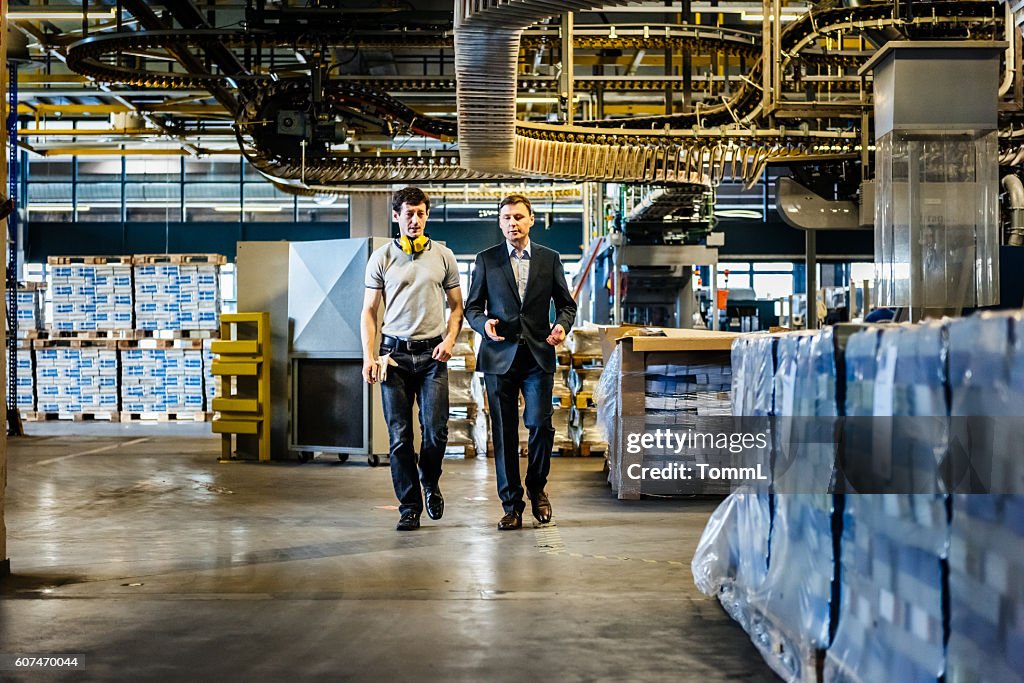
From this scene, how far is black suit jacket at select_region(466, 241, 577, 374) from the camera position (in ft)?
18.4

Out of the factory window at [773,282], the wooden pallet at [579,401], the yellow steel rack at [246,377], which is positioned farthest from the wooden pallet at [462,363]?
the factory window at [773,282]

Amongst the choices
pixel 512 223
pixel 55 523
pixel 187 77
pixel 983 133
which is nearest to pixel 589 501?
pixel 512 223

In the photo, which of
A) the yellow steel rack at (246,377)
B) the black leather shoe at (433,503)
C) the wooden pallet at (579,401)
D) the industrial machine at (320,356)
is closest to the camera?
the black leather shoe at (433,503)

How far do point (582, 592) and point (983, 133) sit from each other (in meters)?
4.99

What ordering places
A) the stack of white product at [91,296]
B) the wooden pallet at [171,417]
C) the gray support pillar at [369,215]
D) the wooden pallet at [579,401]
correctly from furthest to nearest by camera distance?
the gray support pillar at [369,215] → the wooden pallet at [171,417] → the stack of white product at [91,296] → the wooden pallet at [579,401]

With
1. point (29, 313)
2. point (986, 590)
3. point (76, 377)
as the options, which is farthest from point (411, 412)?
point (29, 313)

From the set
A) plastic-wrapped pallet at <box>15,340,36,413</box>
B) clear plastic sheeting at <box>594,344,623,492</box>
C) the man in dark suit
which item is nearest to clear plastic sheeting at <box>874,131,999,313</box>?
clear plastic sheeting at <box>594,344,623,492</box>

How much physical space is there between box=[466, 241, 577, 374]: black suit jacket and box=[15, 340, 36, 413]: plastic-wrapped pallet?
11784 mm

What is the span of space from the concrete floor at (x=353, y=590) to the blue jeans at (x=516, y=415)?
27 centimetres

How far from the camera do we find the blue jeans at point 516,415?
5.62m

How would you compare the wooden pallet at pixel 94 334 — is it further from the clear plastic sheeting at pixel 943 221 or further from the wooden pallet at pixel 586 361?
the clear plastic sheeting at pixel 943 221

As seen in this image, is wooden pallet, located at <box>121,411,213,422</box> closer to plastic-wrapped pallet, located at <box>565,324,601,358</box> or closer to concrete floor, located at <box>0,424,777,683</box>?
plastic-wrapped pallet, located at <box>565,324,601,358</box>

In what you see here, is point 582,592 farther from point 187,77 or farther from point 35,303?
point 35,303

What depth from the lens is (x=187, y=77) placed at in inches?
438
